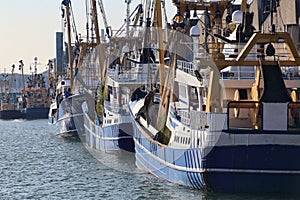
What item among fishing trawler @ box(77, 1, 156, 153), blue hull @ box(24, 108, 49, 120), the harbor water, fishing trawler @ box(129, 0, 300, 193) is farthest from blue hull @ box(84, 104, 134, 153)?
blue hull @ box(24, 108, 49, 120)

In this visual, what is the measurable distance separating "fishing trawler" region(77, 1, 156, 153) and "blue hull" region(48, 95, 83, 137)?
2.81 m

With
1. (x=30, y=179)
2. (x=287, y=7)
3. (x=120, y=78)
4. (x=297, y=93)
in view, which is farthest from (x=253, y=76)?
(x=287, y=7)

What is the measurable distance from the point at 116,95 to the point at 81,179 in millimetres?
12355

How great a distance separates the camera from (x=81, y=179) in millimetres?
26906

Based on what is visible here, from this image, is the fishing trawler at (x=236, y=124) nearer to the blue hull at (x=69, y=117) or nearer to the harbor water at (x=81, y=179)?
the harbor water at (x=81, y=179)

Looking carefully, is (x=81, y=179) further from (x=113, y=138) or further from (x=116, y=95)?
(x=116, y=95)

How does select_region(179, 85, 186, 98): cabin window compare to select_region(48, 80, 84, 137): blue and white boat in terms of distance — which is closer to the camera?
select_region(179, 85, 186, 98): cabin window

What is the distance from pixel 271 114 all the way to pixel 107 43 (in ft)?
97.3

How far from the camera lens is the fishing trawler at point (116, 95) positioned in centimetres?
3388

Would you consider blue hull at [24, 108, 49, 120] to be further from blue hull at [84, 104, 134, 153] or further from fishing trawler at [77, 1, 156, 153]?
blue hull at [84, 104, 134, 153]

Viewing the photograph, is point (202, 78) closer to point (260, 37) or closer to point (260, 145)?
point (260, 37)

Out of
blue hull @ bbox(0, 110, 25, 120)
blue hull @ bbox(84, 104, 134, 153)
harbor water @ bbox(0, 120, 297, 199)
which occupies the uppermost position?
blue hull @ bbox(84, 104, 134, 153)

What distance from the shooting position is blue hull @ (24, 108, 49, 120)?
99.6m

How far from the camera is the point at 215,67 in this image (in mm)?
20891
